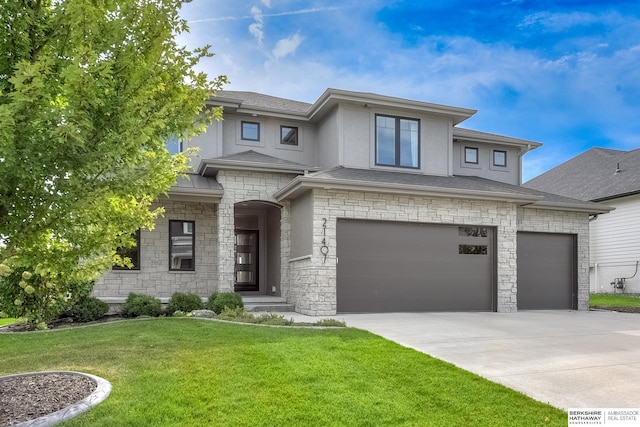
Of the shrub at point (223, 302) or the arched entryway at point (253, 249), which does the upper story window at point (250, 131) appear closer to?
the arched entryway at point (253, 249)

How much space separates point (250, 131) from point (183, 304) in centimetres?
607

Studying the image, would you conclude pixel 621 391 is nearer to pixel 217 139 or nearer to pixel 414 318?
pixel 414 318

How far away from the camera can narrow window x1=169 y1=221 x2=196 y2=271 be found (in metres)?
13.0

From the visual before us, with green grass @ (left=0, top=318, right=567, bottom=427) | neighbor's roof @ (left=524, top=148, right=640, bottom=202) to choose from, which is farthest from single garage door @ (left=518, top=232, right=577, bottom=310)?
green grass @ (left=0, top=318, right=567, bottom=427)

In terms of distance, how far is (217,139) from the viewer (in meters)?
13.7

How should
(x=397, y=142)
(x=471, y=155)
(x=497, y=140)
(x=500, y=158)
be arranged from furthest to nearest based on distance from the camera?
1. (x=500, y=158)
2. (x=471, y=155)
3. (x=497, y=140)
4. (x=397, y=142)

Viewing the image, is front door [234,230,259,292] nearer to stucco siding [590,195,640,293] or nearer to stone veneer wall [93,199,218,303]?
stone veneer wall [93,199,218,303]

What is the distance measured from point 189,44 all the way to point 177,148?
985cm

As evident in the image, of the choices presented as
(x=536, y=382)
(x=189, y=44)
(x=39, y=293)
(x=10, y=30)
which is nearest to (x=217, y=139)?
(x=39, y=293)

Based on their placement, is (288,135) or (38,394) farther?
(288,135)

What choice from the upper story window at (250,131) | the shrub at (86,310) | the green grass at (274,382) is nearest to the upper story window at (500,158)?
the upper story window at (250,131)

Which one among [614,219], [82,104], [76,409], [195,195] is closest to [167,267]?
[195,195]

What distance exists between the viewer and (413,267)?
12055 mm

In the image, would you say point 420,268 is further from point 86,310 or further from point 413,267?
point 86,310
